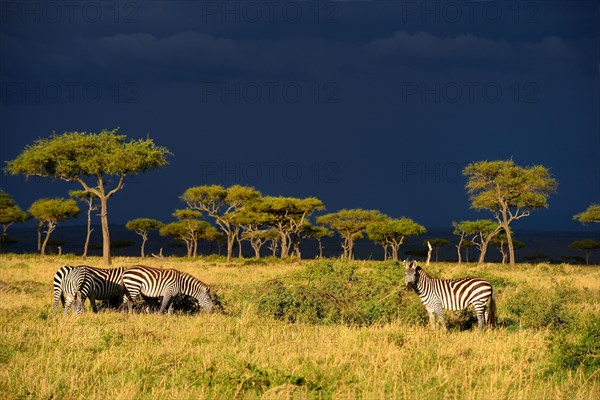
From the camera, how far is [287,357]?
10031mm

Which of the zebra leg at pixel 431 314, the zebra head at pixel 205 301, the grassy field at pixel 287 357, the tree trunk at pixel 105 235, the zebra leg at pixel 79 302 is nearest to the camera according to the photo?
the grassy field at pixel 287 357

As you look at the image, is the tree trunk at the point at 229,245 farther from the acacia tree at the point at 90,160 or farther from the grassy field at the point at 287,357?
the grassy field at the point at 287,357

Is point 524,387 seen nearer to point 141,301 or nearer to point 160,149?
point 141,301

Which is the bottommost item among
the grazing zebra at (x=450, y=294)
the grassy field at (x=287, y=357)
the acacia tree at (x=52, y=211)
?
the grassy field at (x=287, y=357)

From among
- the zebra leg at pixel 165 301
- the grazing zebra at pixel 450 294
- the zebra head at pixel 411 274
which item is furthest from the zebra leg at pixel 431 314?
the zebra leg at pixel 165 301

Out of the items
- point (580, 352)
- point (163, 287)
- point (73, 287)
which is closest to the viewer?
point (580, 352)

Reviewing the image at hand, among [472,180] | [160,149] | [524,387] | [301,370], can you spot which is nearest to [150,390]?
[301,370]

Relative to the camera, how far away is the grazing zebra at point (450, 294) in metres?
13.9

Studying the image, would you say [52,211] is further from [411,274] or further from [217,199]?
[411,274]

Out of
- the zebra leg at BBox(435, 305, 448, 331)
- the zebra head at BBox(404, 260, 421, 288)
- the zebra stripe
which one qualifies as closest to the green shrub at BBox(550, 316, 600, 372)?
the zebra leg at BBox(435, 305, 448, 331)

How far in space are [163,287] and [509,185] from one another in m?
46.2

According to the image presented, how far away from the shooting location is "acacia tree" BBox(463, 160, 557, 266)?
5600 cm

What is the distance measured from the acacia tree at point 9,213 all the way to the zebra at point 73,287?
198 ft

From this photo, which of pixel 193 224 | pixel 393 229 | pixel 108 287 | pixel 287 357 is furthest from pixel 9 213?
pixel 287 357
